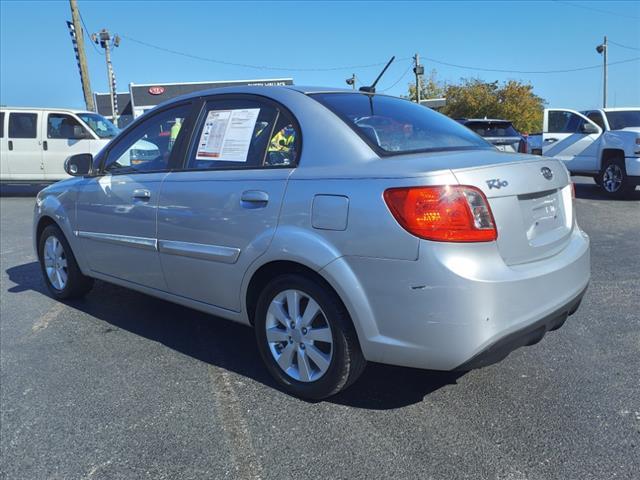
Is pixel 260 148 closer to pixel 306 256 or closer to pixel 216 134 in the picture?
pixel 216 134

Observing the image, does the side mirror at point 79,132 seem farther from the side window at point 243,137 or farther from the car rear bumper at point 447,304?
the car rear bumper at point 447,304

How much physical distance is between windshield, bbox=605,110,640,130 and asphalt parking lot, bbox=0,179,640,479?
822cm

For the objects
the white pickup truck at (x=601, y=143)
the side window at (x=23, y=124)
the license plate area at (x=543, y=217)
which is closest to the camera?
the license plate area at (x=543, y=217)

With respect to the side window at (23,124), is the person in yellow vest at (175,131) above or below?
below

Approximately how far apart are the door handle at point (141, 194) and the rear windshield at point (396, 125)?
1335 millimetres

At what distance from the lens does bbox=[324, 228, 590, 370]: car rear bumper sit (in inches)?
96.8

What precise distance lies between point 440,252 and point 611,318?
2.50 m

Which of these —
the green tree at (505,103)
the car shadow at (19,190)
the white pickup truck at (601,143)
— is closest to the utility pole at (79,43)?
the car shadow at (19,190)

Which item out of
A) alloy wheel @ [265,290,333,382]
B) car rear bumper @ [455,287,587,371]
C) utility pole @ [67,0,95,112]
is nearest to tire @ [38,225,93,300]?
alloy wheel @ [265,290,333,382]

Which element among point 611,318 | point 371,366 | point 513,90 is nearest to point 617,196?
point 611,318

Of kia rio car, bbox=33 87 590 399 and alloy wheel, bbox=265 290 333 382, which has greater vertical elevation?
kia rio car, bbox=33 87 590 399

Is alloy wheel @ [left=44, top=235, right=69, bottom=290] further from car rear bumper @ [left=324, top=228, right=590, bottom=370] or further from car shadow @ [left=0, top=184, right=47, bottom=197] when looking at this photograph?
car shadow @ [left=0, top=184, right=47, bottom=197]

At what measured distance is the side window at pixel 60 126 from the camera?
12758mm

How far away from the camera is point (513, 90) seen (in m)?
42.6
